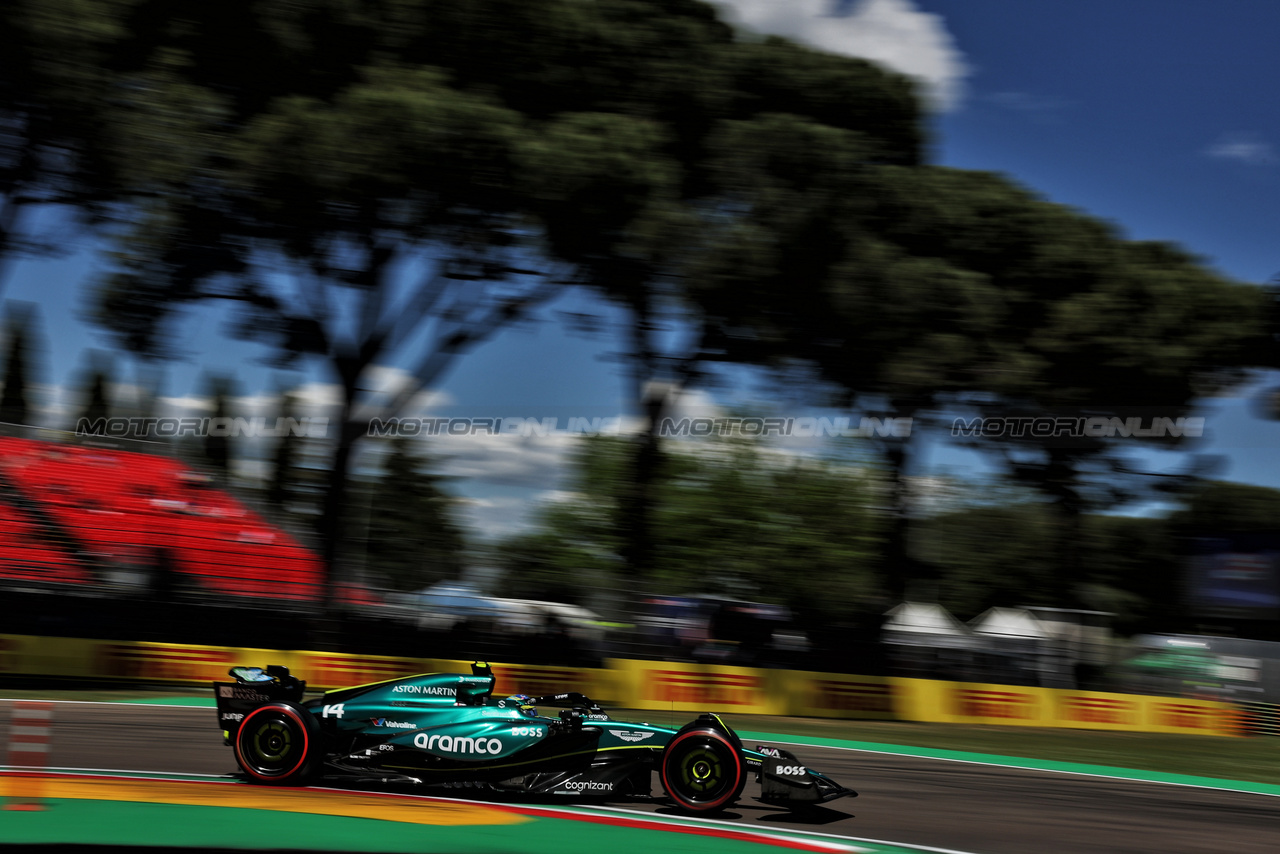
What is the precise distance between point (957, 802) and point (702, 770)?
8.71 feet

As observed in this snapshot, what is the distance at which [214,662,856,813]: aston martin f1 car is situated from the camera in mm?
6879

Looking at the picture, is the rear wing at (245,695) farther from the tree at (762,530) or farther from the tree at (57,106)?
the tree at (762,530)

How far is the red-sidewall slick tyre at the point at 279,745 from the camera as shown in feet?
22.8

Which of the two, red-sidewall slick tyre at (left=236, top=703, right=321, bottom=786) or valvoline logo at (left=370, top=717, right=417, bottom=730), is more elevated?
valvoline logo at (left=370, top=717, right=417, bottom=730)

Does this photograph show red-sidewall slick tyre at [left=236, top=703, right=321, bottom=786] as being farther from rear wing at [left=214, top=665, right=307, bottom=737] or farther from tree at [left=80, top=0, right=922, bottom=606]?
tree at [left=80, top=0, right=922, bottom=606]

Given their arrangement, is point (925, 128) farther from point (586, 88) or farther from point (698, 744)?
point (698, 744)

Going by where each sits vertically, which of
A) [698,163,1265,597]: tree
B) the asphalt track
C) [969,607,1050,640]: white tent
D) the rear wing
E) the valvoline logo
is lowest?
the asphalt track

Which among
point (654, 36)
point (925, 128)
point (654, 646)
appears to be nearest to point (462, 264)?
point (654, 36)

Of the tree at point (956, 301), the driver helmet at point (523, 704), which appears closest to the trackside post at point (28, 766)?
the driver helmet at point (523, 704)

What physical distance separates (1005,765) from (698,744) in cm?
590

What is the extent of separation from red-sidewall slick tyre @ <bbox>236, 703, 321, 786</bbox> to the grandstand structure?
964cm

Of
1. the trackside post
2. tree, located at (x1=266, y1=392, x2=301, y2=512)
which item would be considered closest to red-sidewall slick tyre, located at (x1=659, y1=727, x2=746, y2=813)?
the trackside post

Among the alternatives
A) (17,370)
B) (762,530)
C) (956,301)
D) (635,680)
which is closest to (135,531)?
(635,680)

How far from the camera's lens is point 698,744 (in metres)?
6.86
